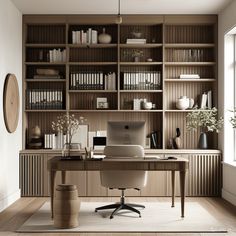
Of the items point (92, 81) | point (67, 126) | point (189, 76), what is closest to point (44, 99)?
point (67, 126)

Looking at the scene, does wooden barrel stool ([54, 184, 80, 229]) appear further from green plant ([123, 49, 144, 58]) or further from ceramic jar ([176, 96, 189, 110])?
green plant ([123, 49, 144, 58])

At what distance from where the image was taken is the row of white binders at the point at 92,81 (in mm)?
7855

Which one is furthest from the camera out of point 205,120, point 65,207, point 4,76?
point 205,120

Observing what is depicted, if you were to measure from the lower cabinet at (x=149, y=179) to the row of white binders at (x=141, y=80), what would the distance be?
1.20 m

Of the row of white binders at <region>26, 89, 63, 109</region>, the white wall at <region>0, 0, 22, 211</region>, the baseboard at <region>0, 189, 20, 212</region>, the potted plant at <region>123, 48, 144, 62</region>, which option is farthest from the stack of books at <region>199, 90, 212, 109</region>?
the baseboard at <region>0, 189, 20, 212</region>

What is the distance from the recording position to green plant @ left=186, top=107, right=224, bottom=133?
751 centimetres

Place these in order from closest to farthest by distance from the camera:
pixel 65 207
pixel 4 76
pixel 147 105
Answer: pixel 65 207 < pixel 4 76 < pixel 147 105

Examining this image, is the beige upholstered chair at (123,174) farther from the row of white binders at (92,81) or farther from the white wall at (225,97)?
the row of white binders at (92,81)

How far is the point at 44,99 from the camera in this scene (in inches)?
309

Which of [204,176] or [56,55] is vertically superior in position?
[56,55]

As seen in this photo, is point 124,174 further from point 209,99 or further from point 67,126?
point 209,99

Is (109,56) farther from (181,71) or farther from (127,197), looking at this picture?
(127,197)

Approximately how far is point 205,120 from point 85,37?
2.22 meters

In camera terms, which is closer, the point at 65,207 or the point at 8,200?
the point at 65,207
